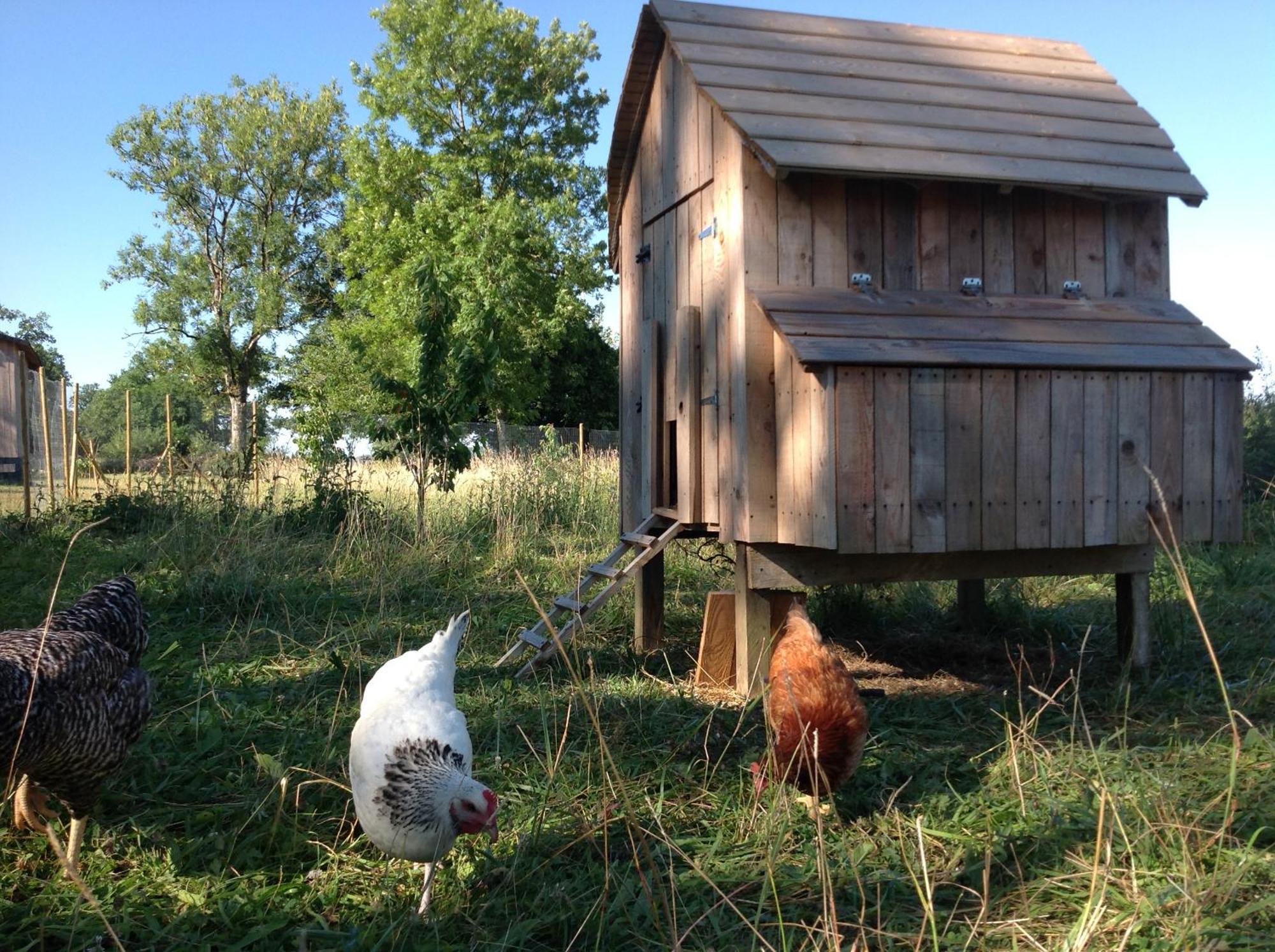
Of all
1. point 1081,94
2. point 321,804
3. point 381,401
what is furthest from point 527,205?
point 321,804

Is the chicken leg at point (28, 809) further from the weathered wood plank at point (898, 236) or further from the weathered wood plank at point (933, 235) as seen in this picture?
the weathered wood plank at point (933, 235)

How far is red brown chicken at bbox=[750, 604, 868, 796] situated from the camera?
11.3 ft

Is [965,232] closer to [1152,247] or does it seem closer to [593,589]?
[1152,247]

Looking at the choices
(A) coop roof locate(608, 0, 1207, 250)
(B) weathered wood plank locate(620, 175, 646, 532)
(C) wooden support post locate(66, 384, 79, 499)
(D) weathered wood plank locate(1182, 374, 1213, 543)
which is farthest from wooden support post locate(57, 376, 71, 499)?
(D) weathered wood plank locate(1182, 374, 1213, 543)

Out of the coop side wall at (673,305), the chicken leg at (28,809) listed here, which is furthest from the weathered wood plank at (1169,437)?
the chicken leg at (28,809)

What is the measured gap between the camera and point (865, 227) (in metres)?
5.24

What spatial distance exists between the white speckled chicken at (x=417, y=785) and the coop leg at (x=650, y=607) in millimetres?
3507

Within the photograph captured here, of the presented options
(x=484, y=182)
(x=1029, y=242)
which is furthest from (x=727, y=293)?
(x=484, y=182)

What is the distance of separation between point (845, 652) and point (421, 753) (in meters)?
4.12

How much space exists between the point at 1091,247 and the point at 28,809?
20.1 ft

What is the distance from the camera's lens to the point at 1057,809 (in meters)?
3.25

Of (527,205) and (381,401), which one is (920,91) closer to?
(381,401)

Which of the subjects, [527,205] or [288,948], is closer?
[288,948]

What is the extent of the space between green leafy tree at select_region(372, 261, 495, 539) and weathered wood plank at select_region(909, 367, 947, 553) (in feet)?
20.7
